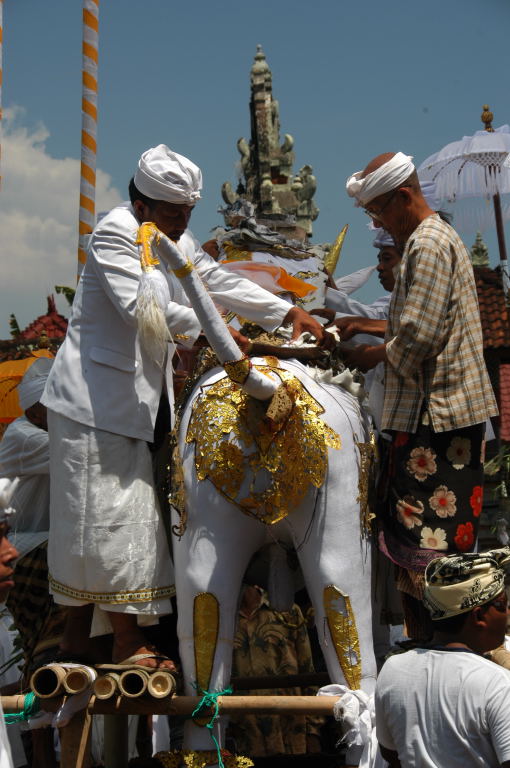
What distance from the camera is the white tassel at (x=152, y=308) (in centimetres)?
414

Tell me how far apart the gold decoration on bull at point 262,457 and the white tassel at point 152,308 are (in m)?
0.39

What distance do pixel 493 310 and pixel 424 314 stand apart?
350 inches

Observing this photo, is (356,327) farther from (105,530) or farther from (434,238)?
(105,530)

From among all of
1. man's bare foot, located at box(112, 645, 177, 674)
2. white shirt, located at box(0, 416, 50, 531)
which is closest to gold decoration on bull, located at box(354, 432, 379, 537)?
man's bare foot, located at box(112, 645, 177, 674)

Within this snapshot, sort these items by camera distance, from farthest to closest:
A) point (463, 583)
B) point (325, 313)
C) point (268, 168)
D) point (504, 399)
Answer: point (268, 168), point (504, 399), point (325, 313), point (463, 583)

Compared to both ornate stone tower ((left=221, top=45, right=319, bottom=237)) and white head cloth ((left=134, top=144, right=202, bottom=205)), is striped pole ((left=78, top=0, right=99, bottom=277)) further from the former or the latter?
ornate stone tower ((left=221, top=45, right=319, bottom=237))

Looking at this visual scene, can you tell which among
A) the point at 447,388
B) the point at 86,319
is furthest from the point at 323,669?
the point at 86,319

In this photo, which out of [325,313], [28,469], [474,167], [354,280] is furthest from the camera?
[474,167]

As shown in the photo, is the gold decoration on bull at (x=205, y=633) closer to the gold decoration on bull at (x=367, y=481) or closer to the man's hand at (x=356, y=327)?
the gold decoration on bull at (x=367, y=481)

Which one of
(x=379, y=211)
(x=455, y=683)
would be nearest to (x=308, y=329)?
(x=379, y=211)

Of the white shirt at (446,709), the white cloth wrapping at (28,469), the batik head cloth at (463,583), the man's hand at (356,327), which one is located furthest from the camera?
the white cloth wrapping at (28,469)

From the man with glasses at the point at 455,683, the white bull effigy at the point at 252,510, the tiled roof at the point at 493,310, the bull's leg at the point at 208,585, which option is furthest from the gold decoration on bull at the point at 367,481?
the tiled roof at the point at 493,310

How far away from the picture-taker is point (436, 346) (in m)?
4.35

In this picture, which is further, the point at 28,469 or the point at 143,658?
the point at 28,469
